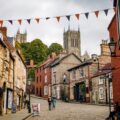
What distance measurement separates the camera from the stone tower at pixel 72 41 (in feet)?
498

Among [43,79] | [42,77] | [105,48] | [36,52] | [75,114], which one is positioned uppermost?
[36,52]

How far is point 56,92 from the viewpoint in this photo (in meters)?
67.4

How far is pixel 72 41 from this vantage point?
153500mm

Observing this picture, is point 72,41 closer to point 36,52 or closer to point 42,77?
point 36,52

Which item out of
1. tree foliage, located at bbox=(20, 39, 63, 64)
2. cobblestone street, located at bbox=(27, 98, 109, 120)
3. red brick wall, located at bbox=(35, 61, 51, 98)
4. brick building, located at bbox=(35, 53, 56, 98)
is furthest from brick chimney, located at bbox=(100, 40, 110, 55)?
tree foliage, located at bbox=(20, 39, 63, 64)

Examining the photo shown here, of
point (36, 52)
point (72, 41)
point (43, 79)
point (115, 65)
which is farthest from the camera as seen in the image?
point (72, 41)

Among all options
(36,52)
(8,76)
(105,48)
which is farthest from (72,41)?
(8,76)

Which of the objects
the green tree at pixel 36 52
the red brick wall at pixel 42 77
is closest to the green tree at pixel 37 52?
the green tree at pixel 36 52

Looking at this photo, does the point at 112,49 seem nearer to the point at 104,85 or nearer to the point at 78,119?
the point at 78,119

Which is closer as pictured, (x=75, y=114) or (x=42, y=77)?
(x=75, y=114)

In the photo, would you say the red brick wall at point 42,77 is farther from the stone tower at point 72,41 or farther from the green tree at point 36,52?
the stone tower at point 72,41

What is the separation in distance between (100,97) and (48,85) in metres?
24.2

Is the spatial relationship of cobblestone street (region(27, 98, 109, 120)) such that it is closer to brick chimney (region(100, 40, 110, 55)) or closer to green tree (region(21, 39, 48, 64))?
brick chimney (region(100, 40, 110, 55))

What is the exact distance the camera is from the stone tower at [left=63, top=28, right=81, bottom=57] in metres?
152
